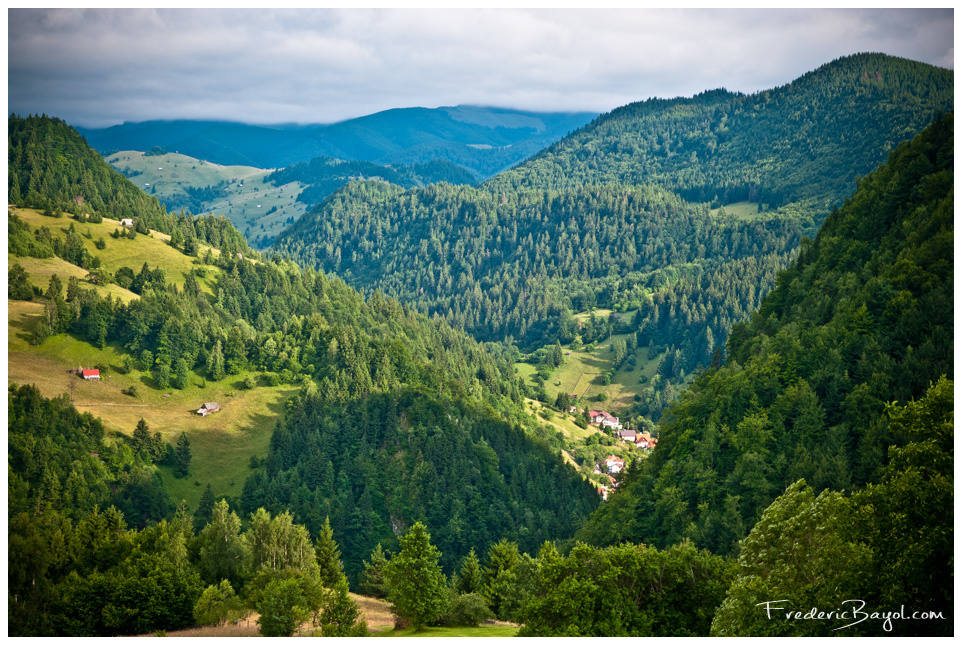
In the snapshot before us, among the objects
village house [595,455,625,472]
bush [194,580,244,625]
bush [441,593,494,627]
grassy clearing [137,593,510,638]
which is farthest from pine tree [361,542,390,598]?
village house [595,455,625,472]

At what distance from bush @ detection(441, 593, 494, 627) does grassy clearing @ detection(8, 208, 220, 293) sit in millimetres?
137267

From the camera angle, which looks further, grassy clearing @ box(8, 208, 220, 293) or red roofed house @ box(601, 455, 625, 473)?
grassy clearing @ box(8, 208, 220, 293)

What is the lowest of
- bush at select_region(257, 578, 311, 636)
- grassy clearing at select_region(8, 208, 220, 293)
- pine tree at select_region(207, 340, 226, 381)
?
bush at select_region(257, 578, 311, 636)

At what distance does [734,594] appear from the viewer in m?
39.1

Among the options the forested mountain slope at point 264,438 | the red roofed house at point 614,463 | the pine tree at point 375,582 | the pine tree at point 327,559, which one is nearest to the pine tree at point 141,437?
the forested mountain slope at point 264,438

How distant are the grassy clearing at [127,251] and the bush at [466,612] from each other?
137 metres

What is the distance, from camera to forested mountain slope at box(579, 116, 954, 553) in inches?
2459

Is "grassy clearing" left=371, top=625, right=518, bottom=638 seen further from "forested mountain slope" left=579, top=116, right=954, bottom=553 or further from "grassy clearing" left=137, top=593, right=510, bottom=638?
"forested mountain slope" left=579, top=116, right=954, bottom=553

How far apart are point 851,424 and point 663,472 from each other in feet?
60.2

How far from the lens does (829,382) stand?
69.2 metres

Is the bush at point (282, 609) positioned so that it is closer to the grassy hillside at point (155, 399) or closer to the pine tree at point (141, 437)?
the grassy hillside at point (155, 399)

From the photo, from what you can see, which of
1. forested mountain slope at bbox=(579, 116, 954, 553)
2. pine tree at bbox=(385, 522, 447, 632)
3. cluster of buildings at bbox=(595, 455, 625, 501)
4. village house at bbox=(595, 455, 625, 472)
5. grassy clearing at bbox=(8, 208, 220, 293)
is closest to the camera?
pine tree at bbox=(385, 522, 447, 632)
